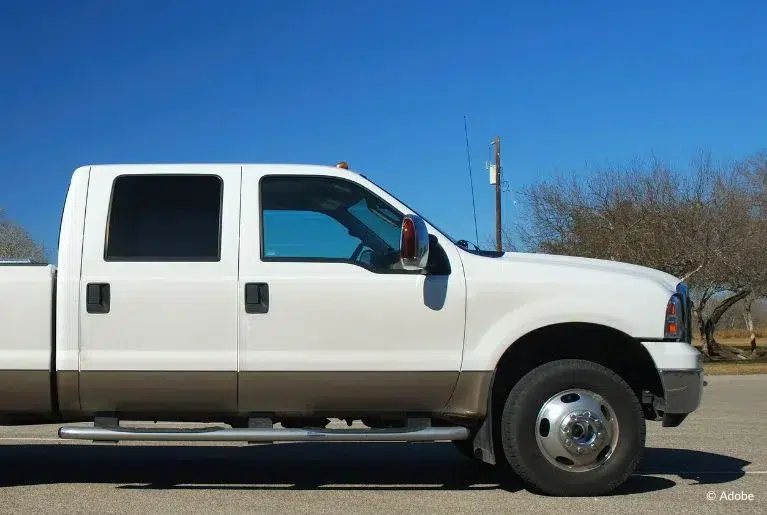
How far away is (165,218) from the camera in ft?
17.7

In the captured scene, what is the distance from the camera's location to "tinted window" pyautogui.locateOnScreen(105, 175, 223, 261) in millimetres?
5279

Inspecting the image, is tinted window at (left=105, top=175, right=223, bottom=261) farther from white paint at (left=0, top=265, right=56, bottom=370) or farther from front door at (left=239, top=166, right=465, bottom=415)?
white paint at (left=0, top=265, right=56, bottom=370)

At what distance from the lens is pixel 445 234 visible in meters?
5.48

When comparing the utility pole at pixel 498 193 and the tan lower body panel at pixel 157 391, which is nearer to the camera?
the tan lower body panel at pixel 157 391

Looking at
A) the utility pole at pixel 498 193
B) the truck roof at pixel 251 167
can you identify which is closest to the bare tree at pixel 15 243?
the utility pole at pixel 498 193

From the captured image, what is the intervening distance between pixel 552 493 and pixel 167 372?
8.11ft

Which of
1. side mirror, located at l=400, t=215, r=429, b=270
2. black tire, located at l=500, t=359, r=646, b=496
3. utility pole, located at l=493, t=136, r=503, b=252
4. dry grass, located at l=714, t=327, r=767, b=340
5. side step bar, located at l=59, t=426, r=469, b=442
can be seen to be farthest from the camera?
dry grass, located at l=714, t=327, r=767, b=340

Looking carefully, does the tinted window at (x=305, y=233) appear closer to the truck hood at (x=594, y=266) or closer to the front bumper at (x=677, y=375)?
the truck hood at (x=594, y=266)

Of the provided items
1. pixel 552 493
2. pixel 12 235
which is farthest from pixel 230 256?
pixel 12 235

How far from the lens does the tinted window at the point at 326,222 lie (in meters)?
5.33

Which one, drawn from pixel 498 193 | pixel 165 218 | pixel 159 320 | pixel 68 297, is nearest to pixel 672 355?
pixel 159 320

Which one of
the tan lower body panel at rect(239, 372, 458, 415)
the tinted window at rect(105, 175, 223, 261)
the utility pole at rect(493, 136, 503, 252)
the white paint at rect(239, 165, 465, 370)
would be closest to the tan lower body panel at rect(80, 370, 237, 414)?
the tan lower body panel at rect(239, 372, 458, 415)

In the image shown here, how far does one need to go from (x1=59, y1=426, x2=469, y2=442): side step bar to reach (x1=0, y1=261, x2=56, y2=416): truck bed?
409 mm

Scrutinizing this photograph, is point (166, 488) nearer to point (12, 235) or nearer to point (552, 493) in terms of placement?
point (552, 493)
